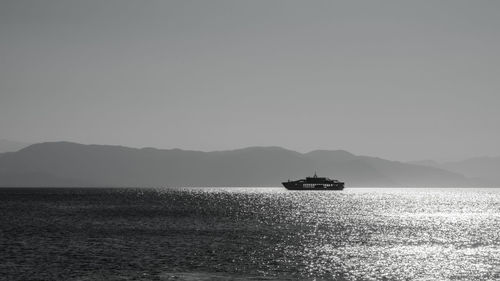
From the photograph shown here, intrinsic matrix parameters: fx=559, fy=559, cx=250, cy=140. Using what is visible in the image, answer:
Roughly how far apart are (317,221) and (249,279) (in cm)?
8395

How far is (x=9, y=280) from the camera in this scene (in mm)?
54750

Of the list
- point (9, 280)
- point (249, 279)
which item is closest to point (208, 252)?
point (249, 279)

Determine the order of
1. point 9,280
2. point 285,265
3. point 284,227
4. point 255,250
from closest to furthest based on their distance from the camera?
point 9,280, point 285,265, point 255,250, point 284,227

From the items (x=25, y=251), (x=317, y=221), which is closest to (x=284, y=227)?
(x=317, y=221)

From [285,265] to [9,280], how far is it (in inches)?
1194

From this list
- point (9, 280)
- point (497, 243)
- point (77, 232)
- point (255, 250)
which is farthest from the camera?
point (77, 232)

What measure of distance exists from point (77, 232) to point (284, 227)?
42.8 m

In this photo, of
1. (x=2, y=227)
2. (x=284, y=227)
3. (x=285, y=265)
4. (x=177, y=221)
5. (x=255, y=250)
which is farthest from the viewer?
(x=177, y=221)

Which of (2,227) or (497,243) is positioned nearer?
(497,243)

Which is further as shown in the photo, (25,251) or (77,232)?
(77,232)

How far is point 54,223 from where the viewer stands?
121062mm

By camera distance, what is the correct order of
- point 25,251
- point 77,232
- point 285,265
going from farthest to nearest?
point 77,232
point 25,251
point 285,265

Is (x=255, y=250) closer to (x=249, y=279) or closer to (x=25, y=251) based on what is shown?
(x=249, y=279)

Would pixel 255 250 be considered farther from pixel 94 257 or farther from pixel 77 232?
pixel 77 232
